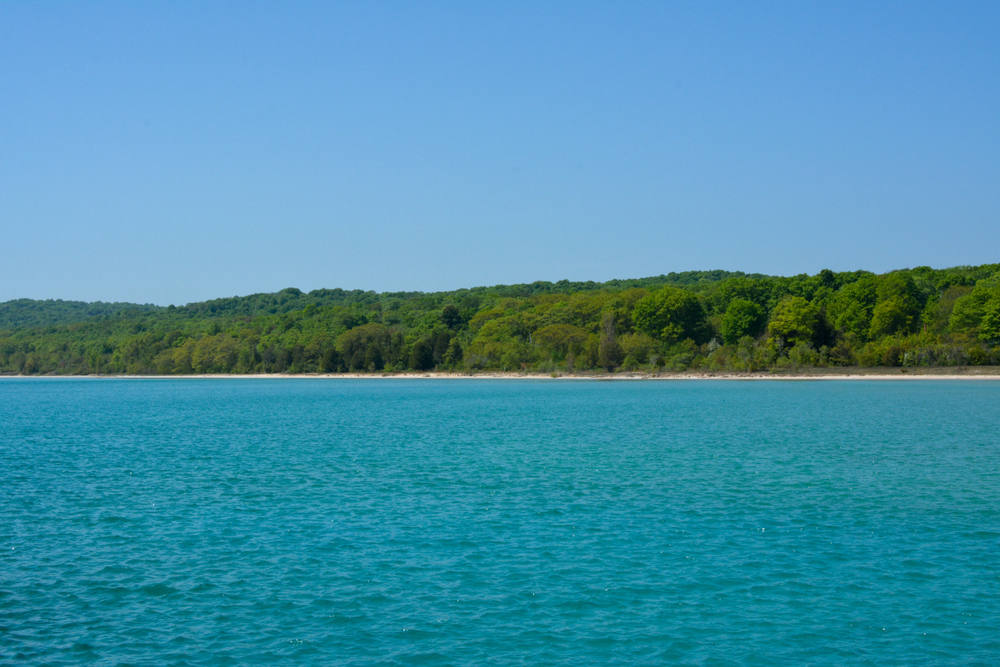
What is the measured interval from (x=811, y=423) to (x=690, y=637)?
31.3 m

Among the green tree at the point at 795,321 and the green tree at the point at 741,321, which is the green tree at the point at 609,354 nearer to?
the green tree at the point at 741,321

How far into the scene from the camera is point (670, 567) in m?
12.9

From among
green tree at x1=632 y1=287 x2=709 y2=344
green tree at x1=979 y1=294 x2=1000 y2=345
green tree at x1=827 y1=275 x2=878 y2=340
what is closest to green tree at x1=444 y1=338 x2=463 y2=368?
green tree at x1=632 y1=287 x2=709 y2=344

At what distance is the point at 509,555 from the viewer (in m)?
13.7

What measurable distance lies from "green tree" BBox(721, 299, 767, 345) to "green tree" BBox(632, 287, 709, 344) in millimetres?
5860

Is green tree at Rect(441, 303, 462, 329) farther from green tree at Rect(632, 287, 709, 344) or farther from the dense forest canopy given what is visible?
green tree at Rect(632, 287, 709, 344)

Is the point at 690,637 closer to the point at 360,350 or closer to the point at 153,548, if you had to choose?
the point at 153,548

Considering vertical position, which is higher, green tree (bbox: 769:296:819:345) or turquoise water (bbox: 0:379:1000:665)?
green tree (bbox: 769:296:819:345)

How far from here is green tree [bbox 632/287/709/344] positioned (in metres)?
112

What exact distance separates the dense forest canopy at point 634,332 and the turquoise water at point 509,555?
69.1 meters

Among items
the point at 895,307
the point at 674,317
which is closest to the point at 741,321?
the point at 674,317

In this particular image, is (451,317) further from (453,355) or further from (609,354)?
(609,354)

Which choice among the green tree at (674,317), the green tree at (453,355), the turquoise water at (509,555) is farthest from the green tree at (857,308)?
the turquoise water at (509,555)

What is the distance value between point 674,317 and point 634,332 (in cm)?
714
